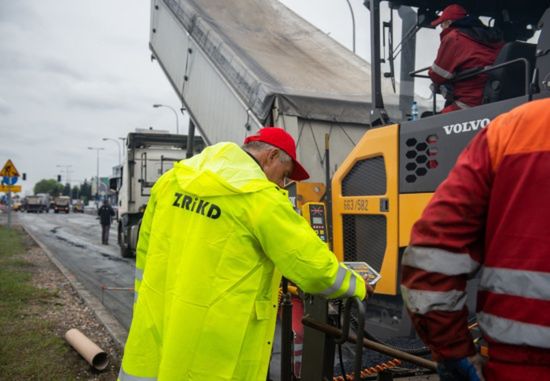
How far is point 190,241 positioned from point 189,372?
528mm

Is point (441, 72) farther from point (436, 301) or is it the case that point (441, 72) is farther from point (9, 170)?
point (9, 170)

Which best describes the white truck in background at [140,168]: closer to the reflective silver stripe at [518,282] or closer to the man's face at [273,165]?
the man's face at [273,165]

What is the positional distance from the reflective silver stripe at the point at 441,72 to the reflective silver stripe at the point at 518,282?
2.42m

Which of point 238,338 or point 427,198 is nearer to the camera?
point 238,338

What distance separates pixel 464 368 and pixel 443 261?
324 mm

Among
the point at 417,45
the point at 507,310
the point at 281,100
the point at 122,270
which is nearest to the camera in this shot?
the point at 507,310

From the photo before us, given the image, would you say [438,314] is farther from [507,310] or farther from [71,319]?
[71,319]

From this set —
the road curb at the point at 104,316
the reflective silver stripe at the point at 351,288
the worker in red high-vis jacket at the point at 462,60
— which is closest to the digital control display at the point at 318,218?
the worker in red high-vis jacket at the point at 462,60

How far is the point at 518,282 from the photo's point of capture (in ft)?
4.83

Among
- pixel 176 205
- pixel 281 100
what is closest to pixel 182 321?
pixel 176 205

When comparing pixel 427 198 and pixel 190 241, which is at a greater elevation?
pixel 427 198

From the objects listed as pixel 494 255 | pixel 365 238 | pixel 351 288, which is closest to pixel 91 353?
pixel 365 238

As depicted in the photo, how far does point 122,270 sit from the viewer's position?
1192 cm

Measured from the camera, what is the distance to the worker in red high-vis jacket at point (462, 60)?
11.9 ft
